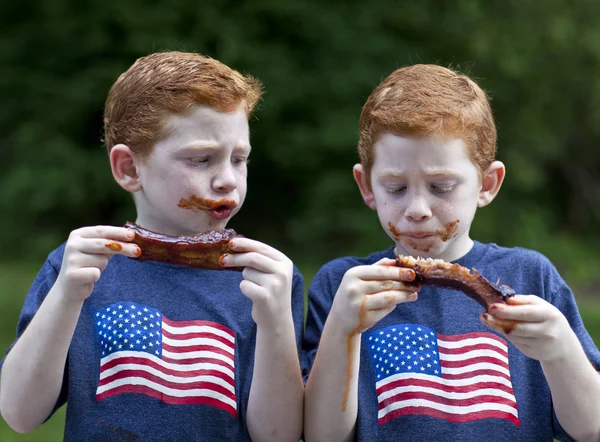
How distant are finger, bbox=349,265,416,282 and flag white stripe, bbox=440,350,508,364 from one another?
44 cm

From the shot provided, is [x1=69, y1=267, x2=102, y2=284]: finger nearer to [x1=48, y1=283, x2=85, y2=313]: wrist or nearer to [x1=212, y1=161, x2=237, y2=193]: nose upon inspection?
[x1=48, y1=283, x2=85, y2=313]: wrist

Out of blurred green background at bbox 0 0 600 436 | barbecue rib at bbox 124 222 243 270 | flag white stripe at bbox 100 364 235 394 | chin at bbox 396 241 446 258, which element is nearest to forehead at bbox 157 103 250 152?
barbecue rib at bbox 124 222 243 270

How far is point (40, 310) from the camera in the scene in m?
3.23

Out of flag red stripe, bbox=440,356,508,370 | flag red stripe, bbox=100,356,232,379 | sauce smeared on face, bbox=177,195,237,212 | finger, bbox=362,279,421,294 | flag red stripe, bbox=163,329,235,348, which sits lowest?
flag red stripe, bbox=100,356,232,379

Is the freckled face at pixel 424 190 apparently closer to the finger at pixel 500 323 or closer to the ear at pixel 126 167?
the finger at pixel 500 323

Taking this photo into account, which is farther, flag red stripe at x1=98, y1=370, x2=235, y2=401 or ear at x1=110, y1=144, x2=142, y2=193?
ear at x1=110, y1=144, x2=142, y2=193

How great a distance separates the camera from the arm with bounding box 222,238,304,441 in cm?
321

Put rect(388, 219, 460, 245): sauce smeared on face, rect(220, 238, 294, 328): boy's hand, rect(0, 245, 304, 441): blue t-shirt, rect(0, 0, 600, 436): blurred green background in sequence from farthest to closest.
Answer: rect(0, 0, 600, 436): blurred green background, rect(388, 219, 460, 245): sauce smeared on face, rect(0, 245, 304, 441): blue t-shirt, rect(220, 238, 294, 328): boy's hand

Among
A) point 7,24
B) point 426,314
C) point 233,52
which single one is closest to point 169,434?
point 426,314

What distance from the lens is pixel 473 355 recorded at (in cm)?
338

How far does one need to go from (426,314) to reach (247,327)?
31.3 inches

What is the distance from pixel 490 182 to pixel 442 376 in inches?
36.9

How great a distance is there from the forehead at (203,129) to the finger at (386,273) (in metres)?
0.83

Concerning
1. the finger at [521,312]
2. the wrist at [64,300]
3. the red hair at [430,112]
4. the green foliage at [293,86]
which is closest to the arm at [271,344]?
the wrist at [64,300]
